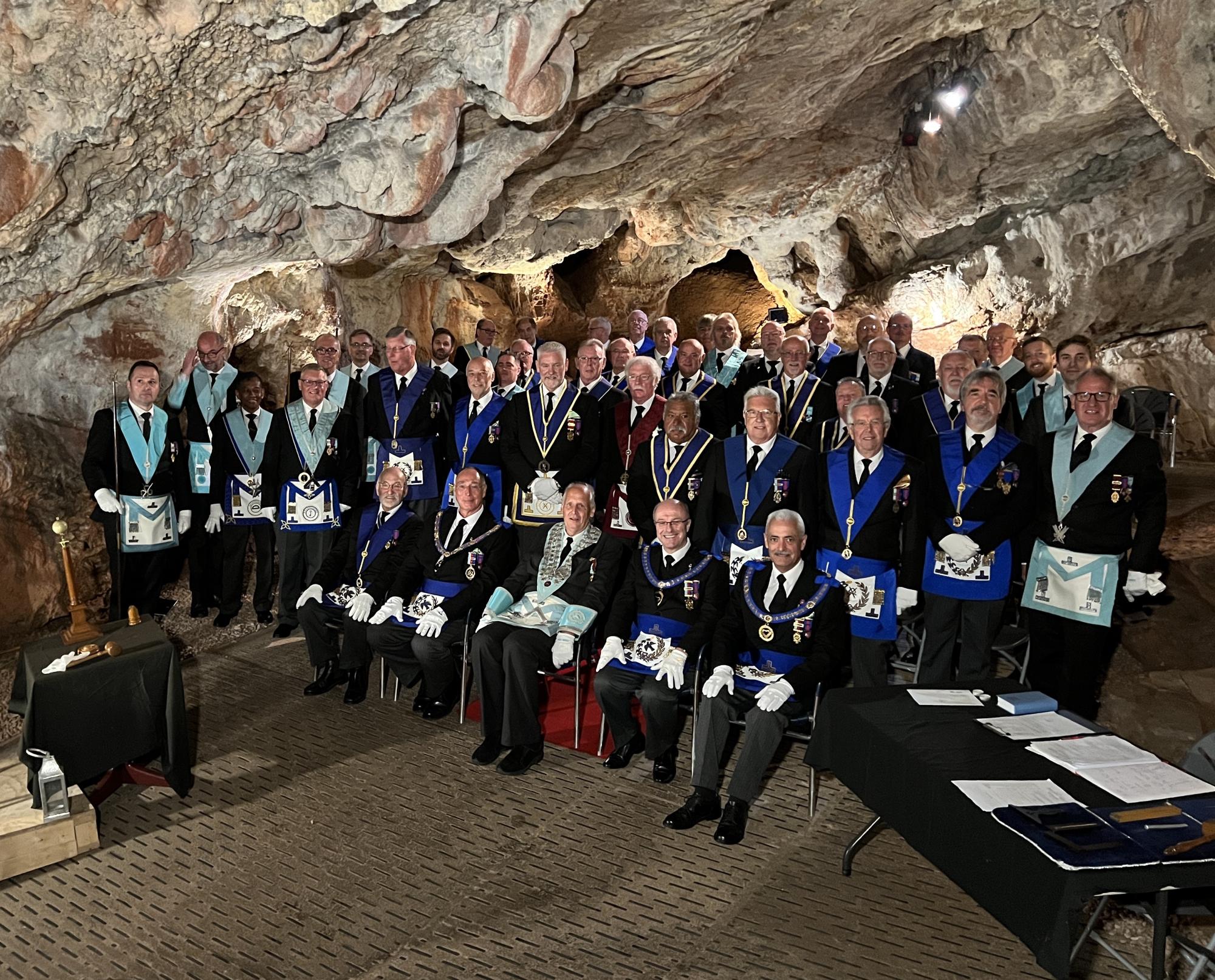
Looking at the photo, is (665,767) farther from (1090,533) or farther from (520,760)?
(1090,533)

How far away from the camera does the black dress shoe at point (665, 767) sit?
4.54m

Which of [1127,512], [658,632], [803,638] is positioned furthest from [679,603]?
[1127,512]

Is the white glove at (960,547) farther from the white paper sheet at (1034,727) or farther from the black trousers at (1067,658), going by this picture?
the white paper sheet at (1034,727)

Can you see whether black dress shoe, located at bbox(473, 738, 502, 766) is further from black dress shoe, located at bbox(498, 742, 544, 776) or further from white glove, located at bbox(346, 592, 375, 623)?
white glove, located at bbox(346, 592, 375, 623)

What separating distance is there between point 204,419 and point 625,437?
291cm

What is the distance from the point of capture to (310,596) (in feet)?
17.6

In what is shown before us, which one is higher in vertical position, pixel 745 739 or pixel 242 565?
pixel 242 565

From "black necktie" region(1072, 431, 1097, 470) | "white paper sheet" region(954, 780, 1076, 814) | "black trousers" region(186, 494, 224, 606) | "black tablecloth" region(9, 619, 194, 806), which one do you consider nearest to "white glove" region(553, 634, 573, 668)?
"black tablecloth" region(9, 619, 194, 806)

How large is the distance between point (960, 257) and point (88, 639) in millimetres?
8284

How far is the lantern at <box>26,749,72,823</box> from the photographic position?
12.8ft

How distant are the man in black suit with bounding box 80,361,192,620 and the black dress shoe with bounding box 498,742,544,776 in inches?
116

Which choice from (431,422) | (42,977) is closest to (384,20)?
(431,422)

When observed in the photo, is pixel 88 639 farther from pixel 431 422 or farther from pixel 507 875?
pixel 431 422

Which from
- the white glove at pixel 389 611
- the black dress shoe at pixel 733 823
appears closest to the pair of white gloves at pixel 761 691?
the black dress shoe at pixel 733 823
